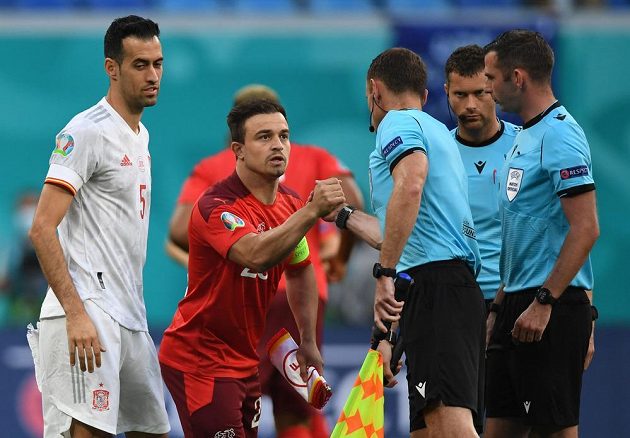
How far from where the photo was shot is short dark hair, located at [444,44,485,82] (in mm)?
6453

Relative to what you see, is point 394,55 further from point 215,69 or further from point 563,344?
point 215,69

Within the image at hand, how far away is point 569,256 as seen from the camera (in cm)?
551

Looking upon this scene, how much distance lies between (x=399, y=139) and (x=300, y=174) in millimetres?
2001

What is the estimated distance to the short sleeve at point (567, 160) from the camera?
554 cm

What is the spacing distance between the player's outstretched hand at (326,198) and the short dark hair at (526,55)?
115cm

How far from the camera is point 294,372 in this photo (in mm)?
5969

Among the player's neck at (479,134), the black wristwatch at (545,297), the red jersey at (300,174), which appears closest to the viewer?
the black wristwatch at (545,297)

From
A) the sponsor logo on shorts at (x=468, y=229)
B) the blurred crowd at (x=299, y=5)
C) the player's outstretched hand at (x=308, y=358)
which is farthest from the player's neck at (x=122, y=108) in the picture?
the blurred crowd at (x=299, y=5)

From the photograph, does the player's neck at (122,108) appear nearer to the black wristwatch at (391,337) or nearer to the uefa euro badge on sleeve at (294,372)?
the uefa euro badge on sleeve at (294,372)

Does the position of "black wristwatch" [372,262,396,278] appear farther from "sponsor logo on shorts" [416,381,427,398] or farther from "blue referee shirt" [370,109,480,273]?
"sponsor logo on shorts" [416,381,427,398]

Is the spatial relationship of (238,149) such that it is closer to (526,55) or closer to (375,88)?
(375,88)

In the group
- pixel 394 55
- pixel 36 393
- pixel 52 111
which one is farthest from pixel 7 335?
pixel 394 55

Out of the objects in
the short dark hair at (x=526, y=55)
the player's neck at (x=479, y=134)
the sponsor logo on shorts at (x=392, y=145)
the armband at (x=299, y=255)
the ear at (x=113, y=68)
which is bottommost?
the armband at (x=299, y=255)

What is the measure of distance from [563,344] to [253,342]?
4.86 ft
